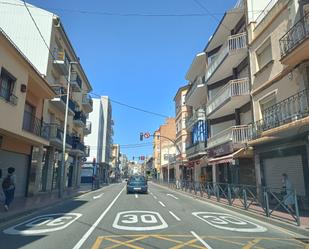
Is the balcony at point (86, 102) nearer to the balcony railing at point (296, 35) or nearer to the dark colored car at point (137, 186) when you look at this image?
the dark colored car at point (137, 186)

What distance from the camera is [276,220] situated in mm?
9953

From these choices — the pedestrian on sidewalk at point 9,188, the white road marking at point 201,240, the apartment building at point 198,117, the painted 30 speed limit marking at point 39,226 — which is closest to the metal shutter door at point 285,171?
the white road marking at point 201,240

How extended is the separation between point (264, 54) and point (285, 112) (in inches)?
190

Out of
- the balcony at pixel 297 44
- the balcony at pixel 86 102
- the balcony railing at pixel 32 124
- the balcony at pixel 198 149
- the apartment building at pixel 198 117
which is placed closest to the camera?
the balcony at pixel 297 44

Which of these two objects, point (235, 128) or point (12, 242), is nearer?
point (12, 242)

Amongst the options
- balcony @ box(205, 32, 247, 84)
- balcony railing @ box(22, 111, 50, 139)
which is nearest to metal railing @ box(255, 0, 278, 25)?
balcony @ box(205, 32, 247, 84)

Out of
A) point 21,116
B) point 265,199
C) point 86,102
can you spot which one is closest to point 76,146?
point 86,102

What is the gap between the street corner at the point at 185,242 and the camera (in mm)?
6457

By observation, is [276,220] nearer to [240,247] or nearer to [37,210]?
[240,247]

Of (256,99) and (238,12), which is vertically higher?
(238,12)

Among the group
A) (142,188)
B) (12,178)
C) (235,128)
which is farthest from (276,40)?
(142,188)

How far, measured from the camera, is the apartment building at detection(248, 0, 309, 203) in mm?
12242

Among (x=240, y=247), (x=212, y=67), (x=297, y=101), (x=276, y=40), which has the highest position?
(x=212, y=67)

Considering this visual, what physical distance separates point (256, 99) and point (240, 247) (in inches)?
496
